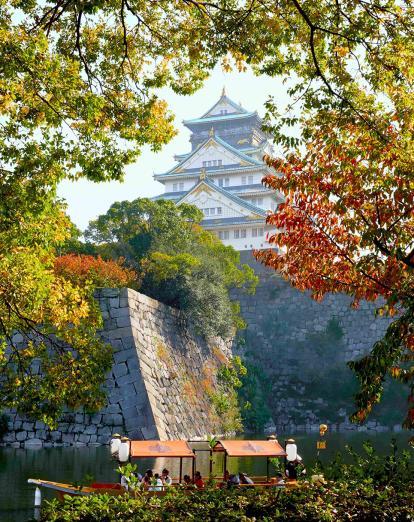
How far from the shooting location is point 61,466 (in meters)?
20.2

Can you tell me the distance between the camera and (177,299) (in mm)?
32781

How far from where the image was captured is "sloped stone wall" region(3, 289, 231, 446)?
83.7ft

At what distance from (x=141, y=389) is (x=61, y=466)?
20.2 feet

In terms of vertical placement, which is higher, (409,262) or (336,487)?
(409,262)

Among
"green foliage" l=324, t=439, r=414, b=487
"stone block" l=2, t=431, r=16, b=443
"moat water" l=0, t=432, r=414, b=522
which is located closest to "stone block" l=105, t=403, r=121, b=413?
"moat water" l=0, t=432, r=414, b=522

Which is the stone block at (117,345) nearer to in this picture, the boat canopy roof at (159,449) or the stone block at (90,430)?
the stone block at (90,430)

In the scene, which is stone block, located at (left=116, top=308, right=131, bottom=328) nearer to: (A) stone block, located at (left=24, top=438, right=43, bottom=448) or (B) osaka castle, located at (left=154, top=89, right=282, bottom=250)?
(A) stone block, located at (left=24, top=438, right=43, bottom=448)

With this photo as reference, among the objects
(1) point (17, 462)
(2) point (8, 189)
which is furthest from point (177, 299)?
(2) point (8, 189)

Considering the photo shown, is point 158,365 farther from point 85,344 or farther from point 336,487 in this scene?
point 336,487

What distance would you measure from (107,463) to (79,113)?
12773 millimetres

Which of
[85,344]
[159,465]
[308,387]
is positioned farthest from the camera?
[308,387]

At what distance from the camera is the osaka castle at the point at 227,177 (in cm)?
5188

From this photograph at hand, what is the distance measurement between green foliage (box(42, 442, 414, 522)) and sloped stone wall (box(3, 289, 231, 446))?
1676 centimetres

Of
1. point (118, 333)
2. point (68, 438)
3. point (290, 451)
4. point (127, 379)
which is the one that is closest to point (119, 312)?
point (118, 333)
